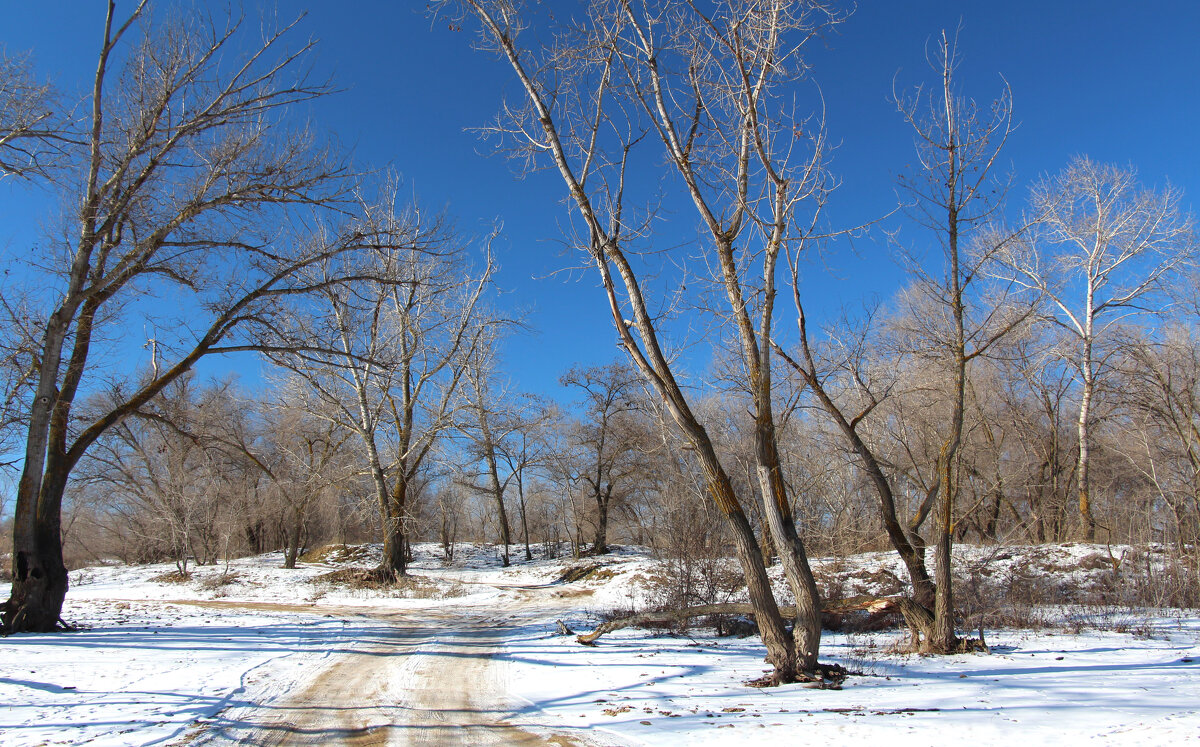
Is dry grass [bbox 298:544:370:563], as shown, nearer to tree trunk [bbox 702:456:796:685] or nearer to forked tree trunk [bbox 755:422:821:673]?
tree trunk [bbox 702:456:796:685]

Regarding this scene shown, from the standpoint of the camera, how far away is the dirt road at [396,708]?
4.80m

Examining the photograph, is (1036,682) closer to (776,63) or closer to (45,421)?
(776,63)

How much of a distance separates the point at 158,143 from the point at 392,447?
42.5 feet

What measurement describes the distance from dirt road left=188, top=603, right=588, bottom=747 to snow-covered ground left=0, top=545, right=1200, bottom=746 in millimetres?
115

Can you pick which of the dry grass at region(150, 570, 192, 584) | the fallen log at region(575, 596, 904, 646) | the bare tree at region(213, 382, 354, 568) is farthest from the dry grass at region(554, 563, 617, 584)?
the dry grass at region(150, 570, 192, 584)

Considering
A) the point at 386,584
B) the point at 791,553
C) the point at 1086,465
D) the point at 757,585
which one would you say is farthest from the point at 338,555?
the point at 1086,465

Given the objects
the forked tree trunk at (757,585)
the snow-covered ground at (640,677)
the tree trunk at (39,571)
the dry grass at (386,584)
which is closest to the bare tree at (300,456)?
the dry grass at (386,584)

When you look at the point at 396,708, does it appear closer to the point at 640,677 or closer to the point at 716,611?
the point at 640,677

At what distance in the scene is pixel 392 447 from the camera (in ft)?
69.8

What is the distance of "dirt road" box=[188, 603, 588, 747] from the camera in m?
4.80

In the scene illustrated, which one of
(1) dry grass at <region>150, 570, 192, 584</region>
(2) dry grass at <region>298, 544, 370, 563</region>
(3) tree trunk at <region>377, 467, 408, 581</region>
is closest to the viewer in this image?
(1) dry grass at <region>150, 570, 192, 584</region>

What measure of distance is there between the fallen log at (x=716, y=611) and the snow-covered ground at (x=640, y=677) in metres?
0.25

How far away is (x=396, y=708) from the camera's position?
5.69 meters

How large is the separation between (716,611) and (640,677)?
1.32 metres
